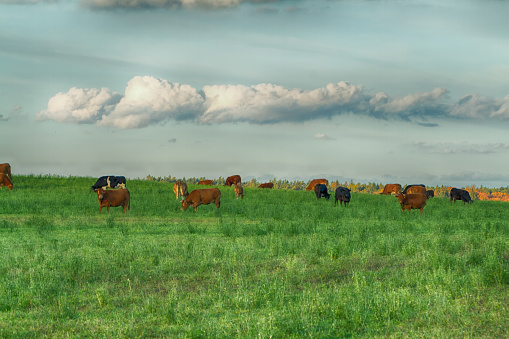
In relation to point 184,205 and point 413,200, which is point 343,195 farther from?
point 184,205

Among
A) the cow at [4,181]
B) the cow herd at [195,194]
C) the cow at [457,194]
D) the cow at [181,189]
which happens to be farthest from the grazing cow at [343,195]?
the cow at [4,181]

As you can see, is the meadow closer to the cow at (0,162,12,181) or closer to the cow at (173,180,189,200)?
the cow at (173,180,189,200)

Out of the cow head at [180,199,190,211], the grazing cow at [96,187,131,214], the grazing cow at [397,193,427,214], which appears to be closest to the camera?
the grazing cow at [96,187,131,214]

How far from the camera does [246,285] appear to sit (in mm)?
9766

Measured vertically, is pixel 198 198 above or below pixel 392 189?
below

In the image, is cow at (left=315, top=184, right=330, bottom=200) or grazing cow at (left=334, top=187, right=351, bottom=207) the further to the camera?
cow at (left=315, top=184, right=330, bottom=200)

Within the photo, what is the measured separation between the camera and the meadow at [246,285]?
742 centimetres

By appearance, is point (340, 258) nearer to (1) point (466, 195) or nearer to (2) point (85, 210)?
(2) point (85, 210)

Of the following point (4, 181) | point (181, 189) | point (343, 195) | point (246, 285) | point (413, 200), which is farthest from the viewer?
point (4, 181)

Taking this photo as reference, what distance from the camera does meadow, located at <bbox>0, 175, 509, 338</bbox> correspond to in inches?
292

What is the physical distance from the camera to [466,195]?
44906 millimetres

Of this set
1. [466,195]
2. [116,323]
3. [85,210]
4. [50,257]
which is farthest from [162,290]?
[466,195]

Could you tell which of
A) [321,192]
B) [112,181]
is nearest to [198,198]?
[321,192]

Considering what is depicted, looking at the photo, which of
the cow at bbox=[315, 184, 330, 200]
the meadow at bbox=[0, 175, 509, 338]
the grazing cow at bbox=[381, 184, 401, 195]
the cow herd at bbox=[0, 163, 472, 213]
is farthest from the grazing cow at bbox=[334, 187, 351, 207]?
the grazing cow at bbox=[381, 184, 401, 195]
